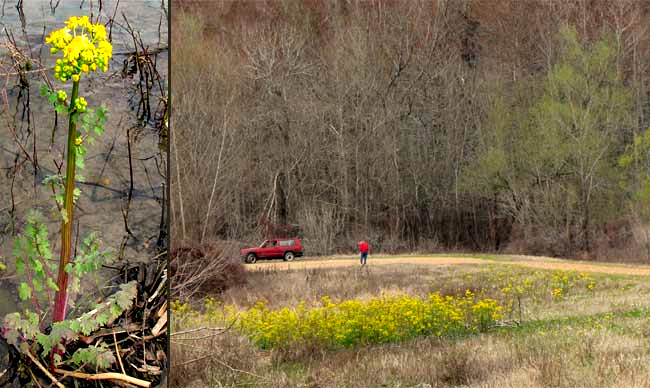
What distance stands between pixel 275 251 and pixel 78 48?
10.8 m

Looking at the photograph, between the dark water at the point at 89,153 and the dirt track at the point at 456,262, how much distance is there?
9867 millimetres

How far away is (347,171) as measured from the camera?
48.0ft

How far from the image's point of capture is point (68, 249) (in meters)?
1.29

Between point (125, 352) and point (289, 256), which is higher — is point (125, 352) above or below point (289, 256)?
above

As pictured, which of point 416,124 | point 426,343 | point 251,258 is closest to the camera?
point 426,343

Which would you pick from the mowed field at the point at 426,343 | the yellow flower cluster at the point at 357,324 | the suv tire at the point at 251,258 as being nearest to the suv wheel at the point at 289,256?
the suv tire at the point at 251,258

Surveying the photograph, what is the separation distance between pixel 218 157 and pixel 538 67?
25.6 ft

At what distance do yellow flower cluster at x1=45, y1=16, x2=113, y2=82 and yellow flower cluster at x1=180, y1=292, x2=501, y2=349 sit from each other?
4869 millimetres

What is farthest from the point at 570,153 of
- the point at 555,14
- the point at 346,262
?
the point at 346,262

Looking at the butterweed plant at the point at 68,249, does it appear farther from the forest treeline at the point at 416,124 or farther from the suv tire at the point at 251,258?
the forest treeline at the point at 416,124

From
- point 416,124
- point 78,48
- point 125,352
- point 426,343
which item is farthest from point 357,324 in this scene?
point 416,124

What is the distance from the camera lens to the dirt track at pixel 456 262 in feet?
→ 38.1

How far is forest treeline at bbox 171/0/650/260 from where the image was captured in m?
14.0

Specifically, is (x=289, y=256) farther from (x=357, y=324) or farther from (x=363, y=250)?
(x=357, y=324)
